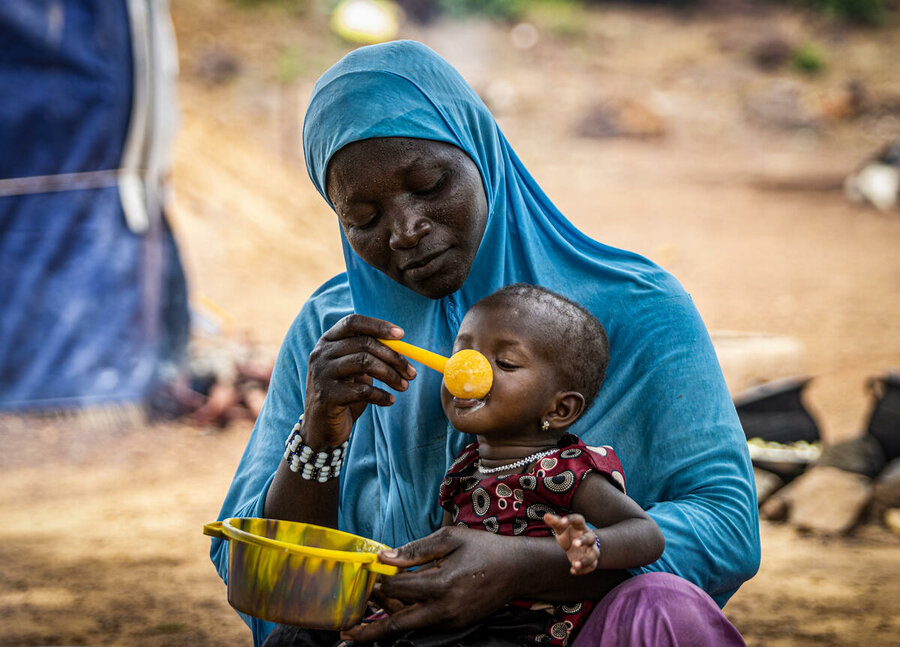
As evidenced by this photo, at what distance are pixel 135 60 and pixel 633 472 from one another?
650 centimetres

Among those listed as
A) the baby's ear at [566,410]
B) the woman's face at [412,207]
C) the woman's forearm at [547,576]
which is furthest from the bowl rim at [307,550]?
the woman's face at [412,207]

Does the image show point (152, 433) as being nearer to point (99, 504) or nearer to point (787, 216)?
point (99, 504)

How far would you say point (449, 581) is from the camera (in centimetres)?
163

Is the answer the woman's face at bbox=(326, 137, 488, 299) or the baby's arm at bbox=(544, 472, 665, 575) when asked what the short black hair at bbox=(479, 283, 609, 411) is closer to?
the woman's face at bbox=(326, 137, 488, 299)

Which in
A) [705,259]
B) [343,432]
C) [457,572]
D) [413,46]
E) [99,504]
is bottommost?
[99,504]

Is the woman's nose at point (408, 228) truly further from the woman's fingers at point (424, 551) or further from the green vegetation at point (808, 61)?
the green vegetation at point (808, 61)

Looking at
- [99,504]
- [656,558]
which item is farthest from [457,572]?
[99,504]

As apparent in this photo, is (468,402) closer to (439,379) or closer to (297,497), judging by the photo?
(439,379)

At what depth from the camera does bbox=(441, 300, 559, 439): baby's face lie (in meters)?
1.89

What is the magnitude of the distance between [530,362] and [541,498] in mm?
271

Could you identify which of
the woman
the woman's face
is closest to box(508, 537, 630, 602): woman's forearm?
the woman

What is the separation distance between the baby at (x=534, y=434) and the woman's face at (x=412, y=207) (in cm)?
13

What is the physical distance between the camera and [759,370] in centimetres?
642

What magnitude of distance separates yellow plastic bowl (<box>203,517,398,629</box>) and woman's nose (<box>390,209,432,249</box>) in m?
0.60
